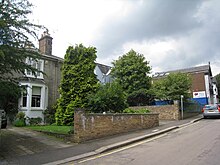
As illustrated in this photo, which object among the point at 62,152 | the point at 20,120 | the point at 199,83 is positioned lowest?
the point at 62,152

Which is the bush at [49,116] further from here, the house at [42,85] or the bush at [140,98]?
the bush at [140,98]

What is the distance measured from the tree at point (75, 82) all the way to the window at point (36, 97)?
384 centimetres

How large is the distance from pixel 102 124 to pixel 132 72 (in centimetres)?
1814

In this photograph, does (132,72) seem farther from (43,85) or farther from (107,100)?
(107,100)

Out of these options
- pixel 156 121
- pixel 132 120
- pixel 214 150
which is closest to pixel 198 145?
pixel 214 150

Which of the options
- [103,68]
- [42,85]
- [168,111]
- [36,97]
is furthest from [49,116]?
[103,68]

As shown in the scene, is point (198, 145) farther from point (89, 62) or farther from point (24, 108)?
point (24, 108)

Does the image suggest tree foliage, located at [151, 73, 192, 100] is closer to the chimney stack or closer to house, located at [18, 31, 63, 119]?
house, located at [18, 31, 63, 119]

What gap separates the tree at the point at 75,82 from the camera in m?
18.7

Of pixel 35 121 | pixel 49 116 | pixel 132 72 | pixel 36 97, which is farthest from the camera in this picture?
pixel 132 72

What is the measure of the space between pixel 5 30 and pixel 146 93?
68.2ft

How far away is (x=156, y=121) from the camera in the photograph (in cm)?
1786

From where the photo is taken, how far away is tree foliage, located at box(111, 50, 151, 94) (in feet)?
95.4

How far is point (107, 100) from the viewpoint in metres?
14.8
